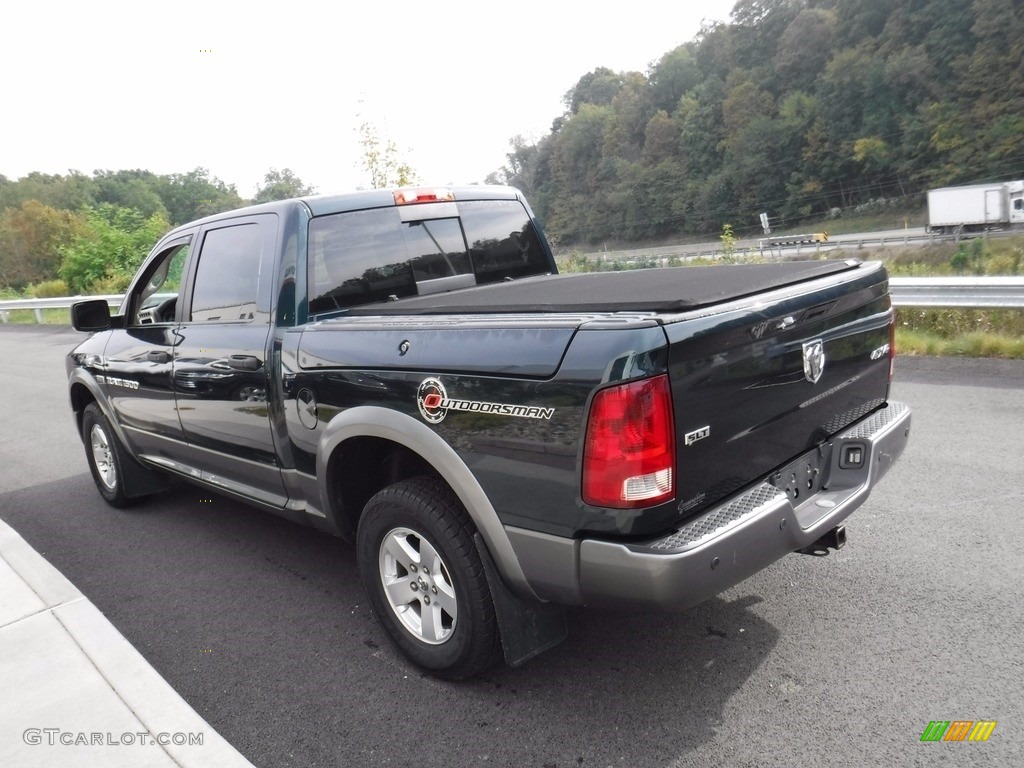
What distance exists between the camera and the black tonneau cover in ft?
8.66

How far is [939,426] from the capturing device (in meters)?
5.54

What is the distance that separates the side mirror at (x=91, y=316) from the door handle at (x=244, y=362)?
1.57 meters

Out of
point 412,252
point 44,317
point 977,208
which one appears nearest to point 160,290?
point 412,252

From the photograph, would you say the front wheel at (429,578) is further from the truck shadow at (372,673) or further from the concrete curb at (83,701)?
the concrete curb at (83,701)

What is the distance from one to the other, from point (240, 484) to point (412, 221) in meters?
1.69

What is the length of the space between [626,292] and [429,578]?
1363 mm

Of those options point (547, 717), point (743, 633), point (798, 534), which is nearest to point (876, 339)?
point (798, 534)

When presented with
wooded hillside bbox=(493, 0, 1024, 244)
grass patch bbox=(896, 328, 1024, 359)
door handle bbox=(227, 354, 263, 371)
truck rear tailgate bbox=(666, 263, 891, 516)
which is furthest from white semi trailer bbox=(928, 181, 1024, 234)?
door handle bbox=(227, 354, 263, 371)

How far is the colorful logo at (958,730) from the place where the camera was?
2.44 meters

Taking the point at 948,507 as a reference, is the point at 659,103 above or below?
above

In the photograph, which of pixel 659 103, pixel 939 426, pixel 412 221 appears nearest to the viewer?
pixel 412 221

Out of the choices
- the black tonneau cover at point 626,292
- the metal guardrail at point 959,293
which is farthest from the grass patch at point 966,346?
the black tonneau cover at point 626,292

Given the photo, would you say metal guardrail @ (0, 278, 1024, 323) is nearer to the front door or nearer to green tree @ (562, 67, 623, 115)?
the front door

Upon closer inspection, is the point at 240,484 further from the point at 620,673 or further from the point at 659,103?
the point at 659,103
